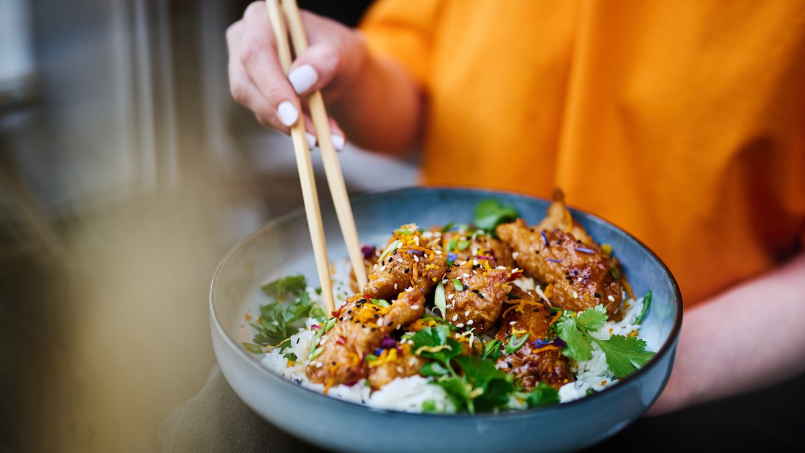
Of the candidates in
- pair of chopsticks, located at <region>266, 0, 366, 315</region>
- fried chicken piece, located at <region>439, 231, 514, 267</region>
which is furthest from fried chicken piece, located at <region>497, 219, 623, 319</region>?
pair of chopsticks, located at <region>266, 0, 366, 315</region>

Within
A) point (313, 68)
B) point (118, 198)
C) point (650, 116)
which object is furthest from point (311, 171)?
point (118, 198)

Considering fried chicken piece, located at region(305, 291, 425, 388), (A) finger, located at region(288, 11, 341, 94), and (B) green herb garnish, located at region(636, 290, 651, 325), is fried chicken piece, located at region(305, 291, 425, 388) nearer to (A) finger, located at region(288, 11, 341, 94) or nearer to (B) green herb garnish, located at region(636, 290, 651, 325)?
(B) green herb garnish, located at region(636, 290, 651, 325)

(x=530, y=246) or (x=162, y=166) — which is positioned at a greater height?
(x=530, y=246)

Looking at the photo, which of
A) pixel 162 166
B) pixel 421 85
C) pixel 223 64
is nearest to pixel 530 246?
pixel 421 85

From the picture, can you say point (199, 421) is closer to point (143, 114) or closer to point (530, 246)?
point (530, 246)

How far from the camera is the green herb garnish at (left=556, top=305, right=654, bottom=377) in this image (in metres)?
0.90

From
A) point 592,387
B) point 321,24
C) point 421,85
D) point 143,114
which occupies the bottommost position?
point 143,114

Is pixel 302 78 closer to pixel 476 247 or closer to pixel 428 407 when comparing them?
pixel 476 247

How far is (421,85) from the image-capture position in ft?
7.22

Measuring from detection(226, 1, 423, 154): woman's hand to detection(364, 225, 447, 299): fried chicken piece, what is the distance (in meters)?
0.34

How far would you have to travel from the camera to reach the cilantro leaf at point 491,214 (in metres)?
1.30

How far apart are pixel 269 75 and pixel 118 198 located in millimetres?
1678

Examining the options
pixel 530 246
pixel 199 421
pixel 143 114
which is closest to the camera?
pixel 199 421

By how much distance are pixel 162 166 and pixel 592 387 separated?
2433 mm
